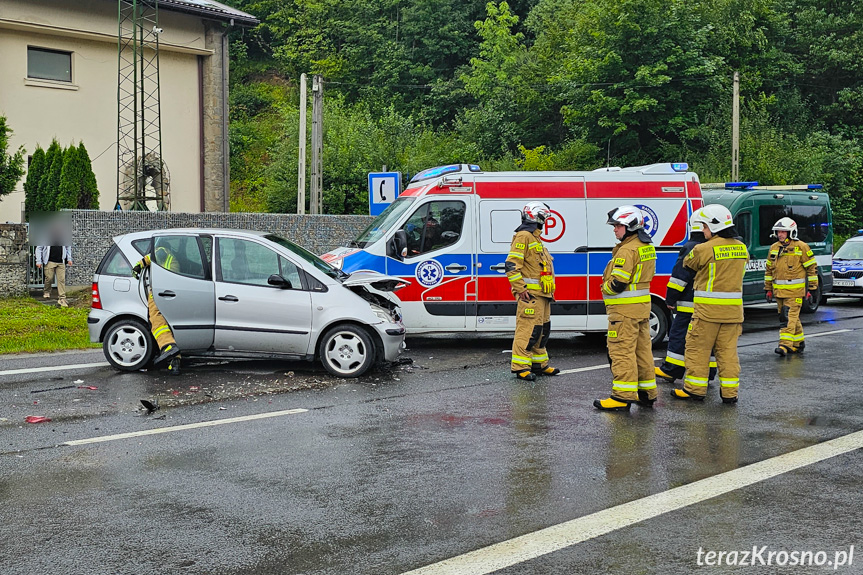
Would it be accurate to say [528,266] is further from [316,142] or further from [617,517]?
[316,142]

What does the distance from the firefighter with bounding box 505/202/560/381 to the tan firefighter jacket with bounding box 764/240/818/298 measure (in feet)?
14.5

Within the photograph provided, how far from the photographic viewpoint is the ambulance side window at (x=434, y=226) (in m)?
11.9

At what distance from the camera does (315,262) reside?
33.2 feet

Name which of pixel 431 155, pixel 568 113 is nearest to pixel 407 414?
pixel 431 155

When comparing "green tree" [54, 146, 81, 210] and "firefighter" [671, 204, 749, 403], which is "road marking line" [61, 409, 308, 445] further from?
"green tree" [54, 146, 81, 210]

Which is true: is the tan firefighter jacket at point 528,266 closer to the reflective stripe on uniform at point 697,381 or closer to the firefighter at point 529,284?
the firefighter at point 529,284

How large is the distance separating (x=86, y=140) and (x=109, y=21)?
350cm

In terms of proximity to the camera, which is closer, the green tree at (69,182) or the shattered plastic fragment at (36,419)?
the shattered plastic fragment at (36,419)

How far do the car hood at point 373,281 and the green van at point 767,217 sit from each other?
8.08m

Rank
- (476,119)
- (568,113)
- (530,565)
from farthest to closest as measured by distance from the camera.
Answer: (476,119), (568,113), (530,565)

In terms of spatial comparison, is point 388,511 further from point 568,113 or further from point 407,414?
point 568,113

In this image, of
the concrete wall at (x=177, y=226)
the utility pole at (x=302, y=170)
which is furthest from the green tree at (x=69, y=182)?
the utility pole at (x=302, y=170)

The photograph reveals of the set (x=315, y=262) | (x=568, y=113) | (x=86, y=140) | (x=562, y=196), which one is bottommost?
(x=315, y=262)

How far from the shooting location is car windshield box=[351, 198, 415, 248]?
11.9 m
